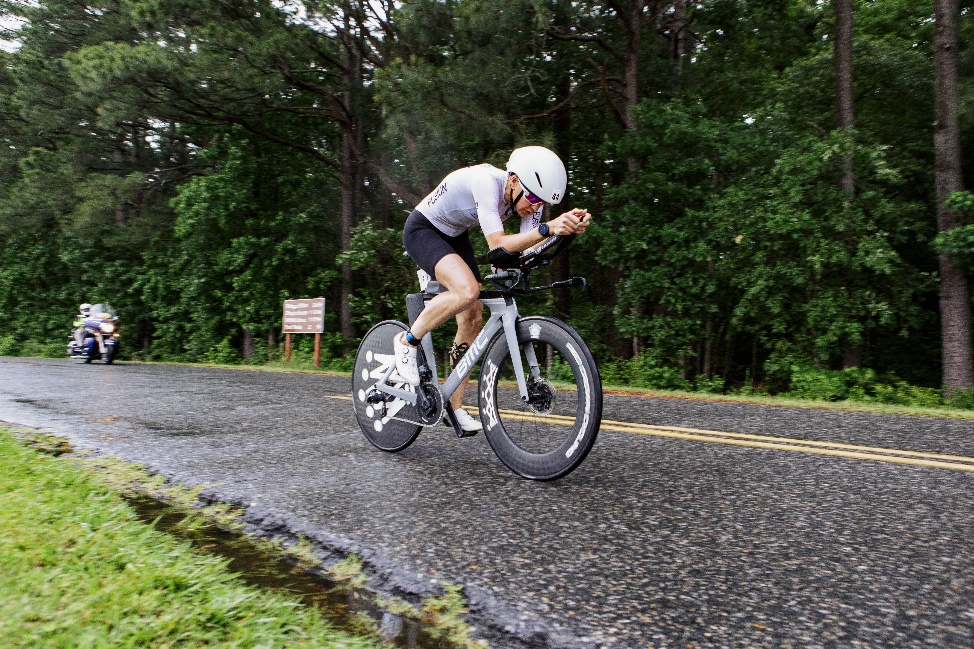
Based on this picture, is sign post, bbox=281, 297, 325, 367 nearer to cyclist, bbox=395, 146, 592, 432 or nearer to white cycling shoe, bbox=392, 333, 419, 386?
white cycling shoe, bbox=392, 333, 419, 386

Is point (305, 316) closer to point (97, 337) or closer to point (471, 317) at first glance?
point (97, 337)

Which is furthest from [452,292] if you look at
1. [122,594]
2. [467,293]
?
[122,594]

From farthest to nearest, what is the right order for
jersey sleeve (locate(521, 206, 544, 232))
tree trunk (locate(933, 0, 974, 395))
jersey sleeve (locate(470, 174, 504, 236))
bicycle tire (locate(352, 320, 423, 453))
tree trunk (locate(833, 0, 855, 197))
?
tree trunk (locate(833, 0, 855, 197)), tree trunk (locate(933, 0, 974, 395)), bicycle tire (locate(352, 320, 423, 453)), jersey sleeve (locate(521, 206, 544, 232)), jersey sleeve (locate(470, 174, 504, 236))

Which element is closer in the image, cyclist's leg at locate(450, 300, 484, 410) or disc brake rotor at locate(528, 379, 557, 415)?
disc brake rotor at locate(528, 379, 557, 415)

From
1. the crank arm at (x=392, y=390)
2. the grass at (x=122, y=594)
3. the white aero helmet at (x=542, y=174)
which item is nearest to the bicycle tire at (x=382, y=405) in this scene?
the crank arm at (x=392, y=390)

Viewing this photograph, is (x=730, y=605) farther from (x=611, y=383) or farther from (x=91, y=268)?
(x=91, y=268)

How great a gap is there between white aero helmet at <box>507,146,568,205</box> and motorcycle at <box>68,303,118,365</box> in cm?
1670

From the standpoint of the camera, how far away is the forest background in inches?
506

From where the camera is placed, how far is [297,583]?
2.25m

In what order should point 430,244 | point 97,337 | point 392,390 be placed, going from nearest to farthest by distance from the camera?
point 430,244 → point 392,390 → point 97,337

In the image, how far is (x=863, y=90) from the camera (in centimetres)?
1705

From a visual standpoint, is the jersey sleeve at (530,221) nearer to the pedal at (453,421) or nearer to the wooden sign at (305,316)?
the pedal at (453,421)

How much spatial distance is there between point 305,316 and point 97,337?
571 cm

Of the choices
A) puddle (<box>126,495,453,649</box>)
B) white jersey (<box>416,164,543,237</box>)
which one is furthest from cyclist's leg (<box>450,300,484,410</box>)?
puddle (<box>126,495,453,649</box>)
